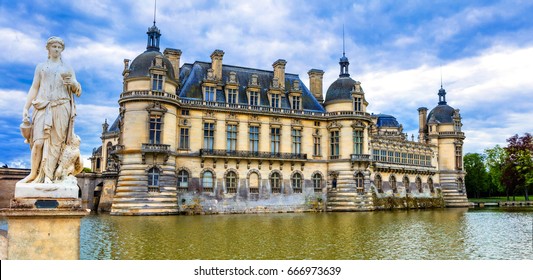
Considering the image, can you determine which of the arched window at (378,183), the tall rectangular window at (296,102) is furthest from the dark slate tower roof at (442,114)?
the tall rectangular window at (296,102)

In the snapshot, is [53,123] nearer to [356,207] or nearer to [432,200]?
[356,207]

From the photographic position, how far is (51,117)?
23.4 ft

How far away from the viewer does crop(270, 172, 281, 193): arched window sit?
41619 millimetres

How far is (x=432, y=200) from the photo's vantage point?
5900 cm

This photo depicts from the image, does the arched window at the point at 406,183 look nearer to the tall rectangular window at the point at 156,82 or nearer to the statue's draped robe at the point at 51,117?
the tall rectangular window at the point at 156,82

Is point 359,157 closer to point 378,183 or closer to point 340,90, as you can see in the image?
point 340,90

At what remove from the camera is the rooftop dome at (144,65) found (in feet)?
118

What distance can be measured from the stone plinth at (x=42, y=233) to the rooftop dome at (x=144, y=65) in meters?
30.1

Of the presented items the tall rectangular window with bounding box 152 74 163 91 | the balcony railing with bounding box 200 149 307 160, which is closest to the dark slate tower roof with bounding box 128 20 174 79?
the tall rectangular window with bounding box 152 74 163 91

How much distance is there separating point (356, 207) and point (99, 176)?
79.4 ft

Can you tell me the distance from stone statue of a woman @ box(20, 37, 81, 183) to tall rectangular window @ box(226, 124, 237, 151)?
32559 millimetres

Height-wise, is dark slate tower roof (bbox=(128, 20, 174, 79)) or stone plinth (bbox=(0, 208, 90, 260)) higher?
dark slate tower roof (bbox=(128, 20, 174, 79))

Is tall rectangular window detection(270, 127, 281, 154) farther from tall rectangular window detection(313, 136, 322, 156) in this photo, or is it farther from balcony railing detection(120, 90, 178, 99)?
balcony railing detection(120, 90, 178, 99)
